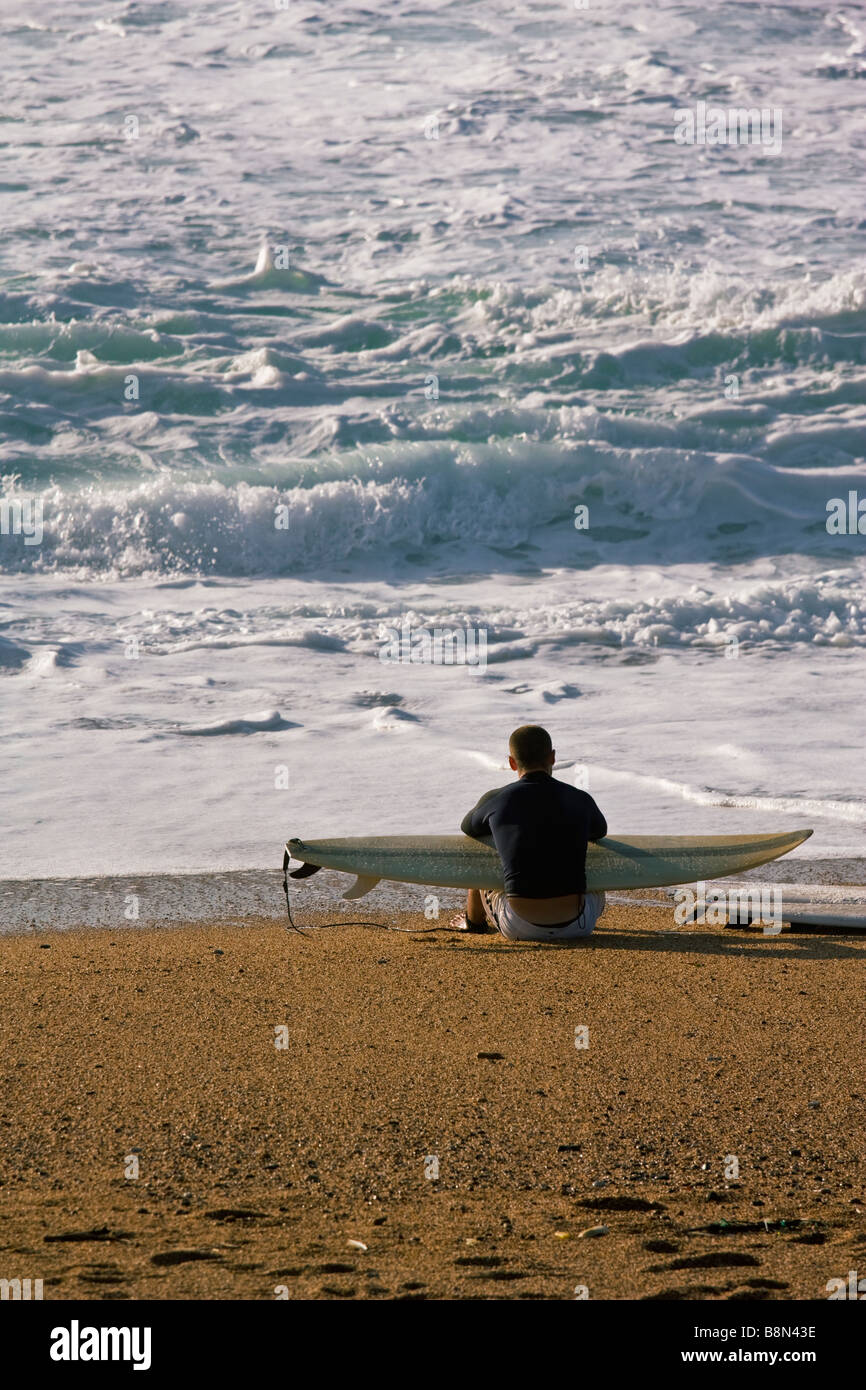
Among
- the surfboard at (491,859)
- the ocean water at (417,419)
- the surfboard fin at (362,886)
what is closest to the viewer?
the surfboard at (491,859)

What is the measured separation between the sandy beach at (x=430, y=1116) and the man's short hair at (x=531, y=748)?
0.70 metres

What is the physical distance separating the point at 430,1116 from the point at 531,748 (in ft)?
6.24

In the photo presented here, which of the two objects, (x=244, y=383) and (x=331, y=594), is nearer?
(x=331, y=594)

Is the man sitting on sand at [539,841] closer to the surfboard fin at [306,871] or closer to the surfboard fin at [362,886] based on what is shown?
the surfboard fin at [362,886]

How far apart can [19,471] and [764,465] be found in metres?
8.94

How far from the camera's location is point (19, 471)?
15625 millimetres

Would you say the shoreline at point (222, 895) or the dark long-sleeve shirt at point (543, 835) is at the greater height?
the dark long-sleeve shirt at point (543, 835)

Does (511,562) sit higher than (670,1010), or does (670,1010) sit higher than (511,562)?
(670,1010)

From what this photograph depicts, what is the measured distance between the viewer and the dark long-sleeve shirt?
4.96m

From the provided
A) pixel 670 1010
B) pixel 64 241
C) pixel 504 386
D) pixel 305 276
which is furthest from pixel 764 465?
pixel 670 1010

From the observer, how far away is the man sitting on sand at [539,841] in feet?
16.3

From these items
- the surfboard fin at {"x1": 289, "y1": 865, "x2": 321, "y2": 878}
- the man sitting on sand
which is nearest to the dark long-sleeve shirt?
the man sitting on sand

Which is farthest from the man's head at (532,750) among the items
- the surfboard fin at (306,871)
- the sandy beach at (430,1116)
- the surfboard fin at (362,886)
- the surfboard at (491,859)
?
the surfboard fin at (306,871)
